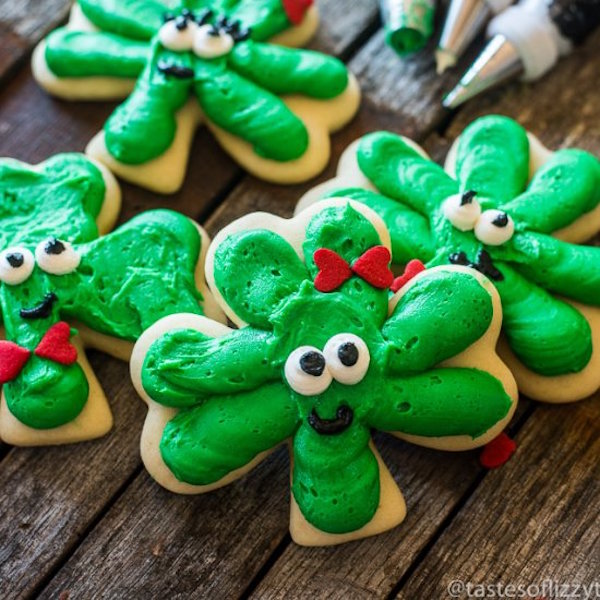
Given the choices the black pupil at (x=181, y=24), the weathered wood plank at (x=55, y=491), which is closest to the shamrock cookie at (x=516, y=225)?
the black pupil at (x=181, y=24)

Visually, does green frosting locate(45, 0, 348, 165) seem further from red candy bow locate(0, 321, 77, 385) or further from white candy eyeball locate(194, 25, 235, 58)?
red candy bow locate(0, 321, 77, 385)

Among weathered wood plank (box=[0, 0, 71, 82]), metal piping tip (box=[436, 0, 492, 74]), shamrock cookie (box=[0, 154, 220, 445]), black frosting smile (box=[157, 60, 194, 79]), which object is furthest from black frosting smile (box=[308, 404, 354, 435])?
weathered wood plank (box=[0, 0, 71, 82])

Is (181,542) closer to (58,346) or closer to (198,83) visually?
(58,346)

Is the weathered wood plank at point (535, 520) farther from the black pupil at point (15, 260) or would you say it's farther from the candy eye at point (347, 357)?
the black pupil at point (15, 260)

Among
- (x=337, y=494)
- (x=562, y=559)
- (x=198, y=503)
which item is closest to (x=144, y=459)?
(x=198, y=503)

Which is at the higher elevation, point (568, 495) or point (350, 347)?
point (350, 347)

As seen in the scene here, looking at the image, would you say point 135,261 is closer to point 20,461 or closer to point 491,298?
point 20,461
